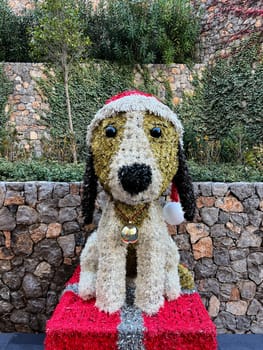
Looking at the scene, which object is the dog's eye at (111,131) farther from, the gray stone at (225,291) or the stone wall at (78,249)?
the gray stone at (225,291)

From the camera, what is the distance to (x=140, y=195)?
4.25 feet

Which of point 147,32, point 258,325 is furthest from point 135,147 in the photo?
point 147,32

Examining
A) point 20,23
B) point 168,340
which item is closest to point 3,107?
point 20,23

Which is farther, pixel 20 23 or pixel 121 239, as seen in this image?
pixel 20 23

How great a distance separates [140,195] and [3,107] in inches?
209

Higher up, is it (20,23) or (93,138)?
(20,23)

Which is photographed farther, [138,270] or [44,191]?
[44,191]

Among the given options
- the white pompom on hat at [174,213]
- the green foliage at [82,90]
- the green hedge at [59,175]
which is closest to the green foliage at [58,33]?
the green foliage at [82,90]

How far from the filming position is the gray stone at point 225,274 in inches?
93.4

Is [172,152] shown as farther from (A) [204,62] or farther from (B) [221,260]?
(A) [204,62]

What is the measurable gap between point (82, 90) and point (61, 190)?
163 inches

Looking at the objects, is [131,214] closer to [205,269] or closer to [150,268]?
[150,268]

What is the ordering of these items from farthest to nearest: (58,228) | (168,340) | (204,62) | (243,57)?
(204,62) → (243,57) → (58,228) → (168,340)

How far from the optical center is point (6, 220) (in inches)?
91.0
